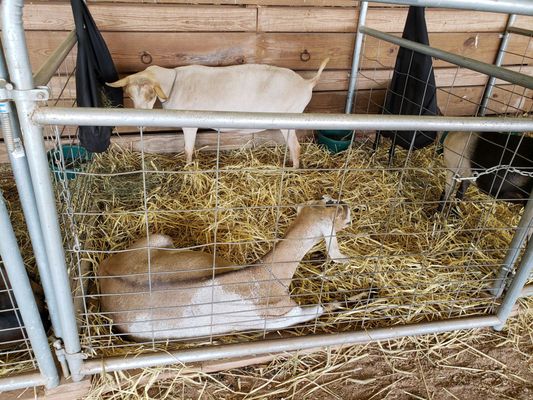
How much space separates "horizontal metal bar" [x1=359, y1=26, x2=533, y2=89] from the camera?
2219mm

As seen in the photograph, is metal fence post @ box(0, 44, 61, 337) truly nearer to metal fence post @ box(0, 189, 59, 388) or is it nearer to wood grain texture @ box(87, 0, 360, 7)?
metal fence post @ box(0, 189, 59, 388)

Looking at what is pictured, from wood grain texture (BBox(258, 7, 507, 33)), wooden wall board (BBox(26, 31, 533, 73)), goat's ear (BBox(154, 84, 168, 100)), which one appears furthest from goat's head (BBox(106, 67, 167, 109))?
wood grain texture (BBox(258, 7, 507, 33))

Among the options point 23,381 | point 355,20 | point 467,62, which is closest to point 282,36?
point 355,20

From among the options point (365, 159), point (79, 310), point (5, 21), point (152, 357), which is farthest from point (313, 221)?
point (365, 159)

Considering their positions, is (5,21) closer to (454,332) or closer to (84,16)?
(84,16)

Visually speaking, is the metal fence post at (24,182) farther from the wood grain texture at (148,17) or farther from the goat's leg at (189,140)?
the wood grain texture at (148,17)

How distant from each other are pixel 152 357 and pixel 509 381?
1.86 meters

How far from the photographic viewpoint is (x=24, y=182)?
1553 mm

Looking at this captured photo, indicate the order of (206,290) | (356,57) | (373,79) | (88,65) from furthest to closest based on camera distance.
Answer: (373,79), (356,57), (88,65), (206,290)

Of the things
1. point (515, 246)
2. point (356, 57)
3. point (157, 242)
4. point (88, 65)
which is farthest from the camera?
point (356, 57)

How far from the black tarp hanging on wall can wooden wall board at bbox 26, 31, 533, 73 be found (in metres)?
0.67

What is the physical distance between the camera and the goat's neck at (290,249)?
7.88ft

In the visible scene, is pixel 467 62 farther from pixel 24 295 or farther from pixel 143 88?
pixel 24 295

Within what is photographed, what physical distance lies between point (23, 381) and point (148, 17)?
281 cm
